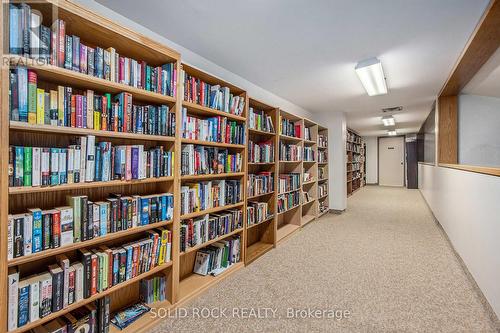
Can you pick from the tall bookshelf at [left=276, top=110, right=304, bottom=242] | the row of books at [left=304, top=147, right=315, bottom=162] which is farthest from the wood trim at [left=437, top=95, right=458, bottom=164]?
the tall bookshelf at [left=276, top=110, right=304, bottom=242]

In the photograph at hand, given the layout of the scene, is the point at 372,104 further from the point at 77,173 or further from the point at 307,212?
the point at 77,173

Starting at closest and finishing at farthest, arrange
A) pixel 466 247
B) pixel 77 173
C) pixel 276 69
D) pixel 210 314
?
1. pixel 77 173
2. pixel 210 314
3. pixel 466 247
4. pixel 276 69

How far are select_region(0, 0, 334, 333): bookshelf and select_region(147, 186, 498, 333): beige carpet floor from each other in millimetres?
271

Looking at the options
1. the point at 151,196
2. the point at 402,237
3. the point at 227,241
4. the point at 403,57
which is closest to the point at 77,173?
the point at 151,196

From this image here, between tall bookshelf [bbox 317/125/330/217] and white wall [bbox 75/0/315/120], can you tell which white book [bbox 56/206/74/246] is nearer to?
white wall [bbox 75/0/315/120]

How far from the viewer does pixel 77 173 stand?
53.2 inches

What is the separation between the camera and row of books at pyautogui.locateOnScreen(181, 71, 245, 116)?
209 centimetres

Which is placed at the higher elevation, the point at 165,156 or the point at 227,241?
the point at 165,156

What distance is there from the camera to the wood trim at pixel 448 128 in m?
4.05

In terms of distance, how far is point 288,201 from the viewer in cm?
379

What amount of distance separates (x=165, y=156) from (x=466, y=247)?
3.19m

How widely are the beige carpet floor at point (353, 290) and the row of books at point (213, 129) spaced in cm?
142

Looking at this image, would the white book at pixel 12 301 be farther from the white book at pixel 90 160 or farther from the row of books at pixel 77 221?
the white book at pixel 90 160

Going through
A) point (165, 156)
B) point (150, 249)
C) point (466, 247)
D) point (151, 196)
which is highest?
point (165, 156)
